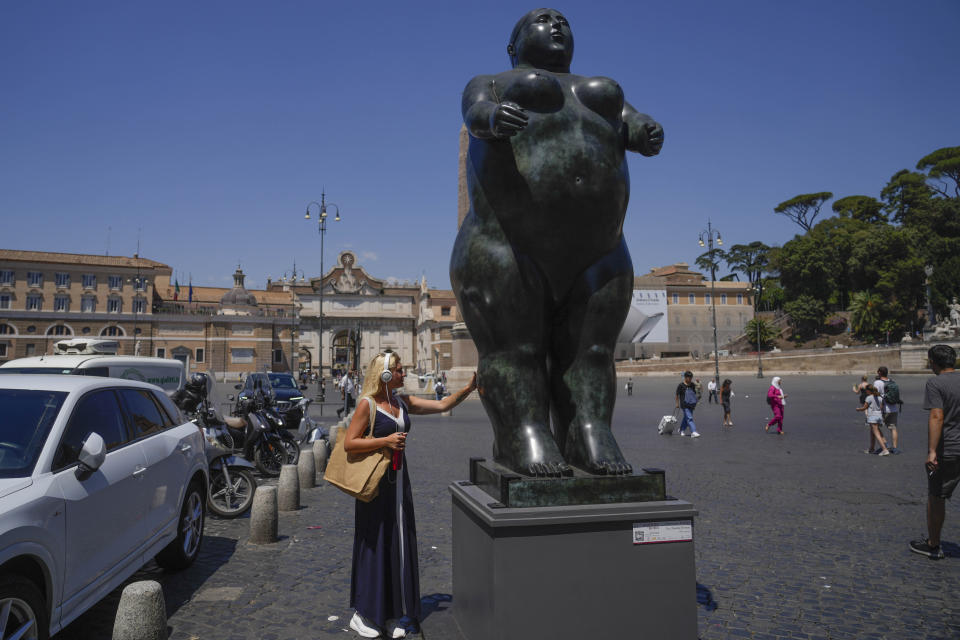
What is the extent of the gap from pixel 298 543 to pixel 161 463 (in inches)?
69.0

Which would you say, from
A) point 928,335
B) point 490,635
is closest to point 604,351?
point 490,635

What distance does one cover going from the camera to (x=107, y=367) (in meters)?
8.84

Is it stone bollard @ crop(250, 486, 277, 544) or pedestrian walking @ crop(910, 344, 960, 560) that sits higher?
pedestrian walking @ crop(910, 344, 960, 560)

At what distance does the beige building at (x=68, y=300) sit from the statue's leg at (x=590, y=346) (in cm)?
5744

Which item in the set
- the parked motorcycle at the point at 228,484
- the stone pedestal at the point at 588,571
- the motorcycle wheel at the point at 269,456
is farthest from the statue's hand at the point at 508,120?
the motorcycle wheel at the point at 269,456

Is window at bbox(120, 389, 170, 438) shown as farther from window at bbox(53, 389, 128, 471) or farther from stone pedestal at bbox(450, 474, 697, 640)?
stone pedestal at bbox(450, 474, 697, 640)

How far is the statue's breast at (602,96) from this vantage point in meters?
2.95

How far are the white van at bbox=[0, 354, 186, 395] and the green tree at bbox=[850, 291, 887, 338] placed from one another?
48647 millimetres

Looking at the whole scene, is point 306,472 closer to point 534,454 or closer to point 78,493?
point 78,493

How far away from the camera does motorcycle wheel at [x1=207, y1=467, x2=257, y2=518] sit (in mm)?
6801

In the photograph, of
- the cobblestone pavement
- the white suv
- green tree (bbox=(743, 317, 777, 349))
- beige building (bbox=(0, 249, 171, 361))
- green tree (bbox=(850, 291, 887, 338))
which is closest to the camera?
the white suv

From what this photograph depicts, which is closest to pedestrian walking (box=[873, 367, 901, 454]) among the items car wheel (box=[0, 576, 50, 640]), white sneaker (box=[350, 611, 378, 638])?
white sneaker (box=[350, 611, 378, 638])

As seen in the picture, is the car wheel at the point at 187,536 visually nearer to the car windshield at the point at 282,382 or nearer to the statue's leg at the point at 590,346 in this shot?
the statue's leg at the point at 590,346

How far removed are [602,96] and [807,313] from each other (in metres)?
56.6
